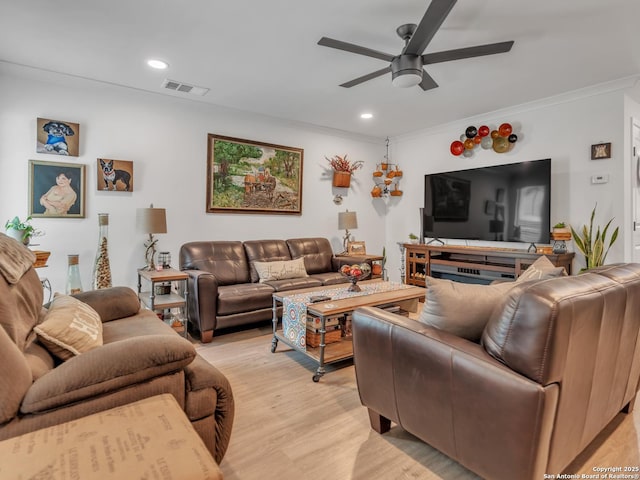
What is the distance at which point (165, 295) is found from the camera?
3.47 meters

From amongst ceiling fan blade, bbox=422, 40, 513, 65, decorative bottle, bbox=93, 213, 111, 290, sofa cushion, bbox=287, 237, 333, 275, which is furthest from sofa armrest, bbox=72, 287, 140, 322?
ceiling fan blade, bbox=422, 40, 513, 65

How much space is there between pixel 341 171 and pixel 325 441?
4145 mm

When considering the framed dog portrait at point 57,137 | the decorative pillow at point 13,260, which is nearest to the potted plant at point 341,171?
the framed dog portrait at point 57,137

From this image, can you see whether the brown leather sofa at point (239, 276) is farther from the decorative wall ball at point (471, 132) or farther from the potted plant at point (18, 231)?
the decorative wall ball at point (471, 132)

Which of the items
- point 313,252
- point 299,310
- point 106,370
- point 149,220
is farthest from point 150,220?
point 106,370

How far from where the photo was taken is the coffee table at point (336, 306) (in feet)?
8.32

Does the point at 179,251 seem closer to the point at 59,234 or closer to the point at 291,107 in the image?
the point at 59,234

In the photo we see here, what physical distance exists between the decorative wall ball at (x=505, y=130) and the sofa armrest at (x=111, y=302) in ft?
14.4

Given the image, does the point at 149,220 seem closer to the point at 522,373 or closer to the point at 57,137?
the point at 57,137

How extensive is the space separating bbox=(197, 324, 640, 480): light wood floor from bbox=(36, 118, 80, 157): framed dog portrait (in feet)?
9.07

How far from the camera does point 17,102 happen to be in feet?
10.6

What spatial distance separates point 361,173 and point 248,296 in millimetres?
3144

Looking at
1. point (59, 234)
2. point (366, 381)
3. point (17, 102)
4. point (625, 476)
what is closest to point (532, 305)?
point (366, 381)

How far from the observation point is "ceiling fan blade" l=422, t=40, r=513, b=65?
227 centimetres
